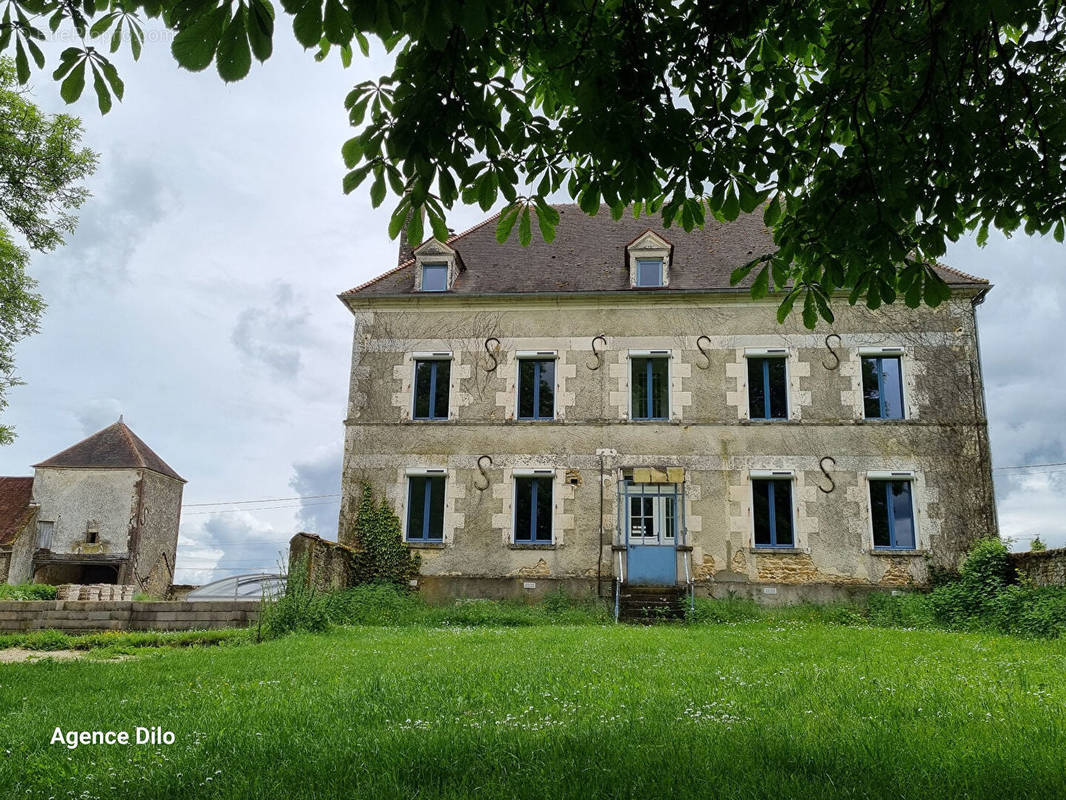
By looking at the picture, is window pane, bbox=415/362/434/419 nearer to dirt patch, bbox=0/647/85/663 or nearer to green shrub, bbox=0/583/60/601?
dirt patch, bbox=0/647/85/663

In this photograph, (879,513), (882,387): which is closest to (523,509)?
(879,513)

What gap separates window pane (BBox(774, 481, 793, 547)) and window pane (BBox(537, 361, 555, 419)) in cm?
A: 551

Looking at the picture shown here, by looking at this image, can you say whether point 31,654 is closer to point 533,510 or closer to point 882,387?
point 533,510

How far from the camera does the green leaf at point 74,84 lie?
9.80 ft

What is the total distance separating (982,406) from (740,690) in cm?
1460

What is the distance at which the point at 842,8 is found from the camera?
16.6ft

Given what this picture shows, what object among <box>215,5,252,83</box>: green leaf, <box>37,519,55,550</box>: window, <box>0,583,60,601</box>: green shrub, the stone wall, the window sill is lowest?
<box>0,583,60,601</box>: green shrub

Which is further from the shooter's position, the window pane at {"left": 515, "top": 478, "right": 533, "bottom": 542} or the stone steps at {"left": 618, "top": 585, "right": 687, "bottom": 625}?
the window pane at {"left": 515, "top": 478, "right": 533, "bottom": 542}

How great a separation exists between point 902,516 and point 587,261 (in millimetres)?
9674

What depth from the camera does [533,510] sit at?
17.5m

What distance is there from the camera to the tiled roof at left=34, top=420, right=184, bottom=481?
2722 cm

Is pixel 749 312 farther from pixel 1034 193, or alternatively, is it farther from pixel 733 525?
pixel 1034 193

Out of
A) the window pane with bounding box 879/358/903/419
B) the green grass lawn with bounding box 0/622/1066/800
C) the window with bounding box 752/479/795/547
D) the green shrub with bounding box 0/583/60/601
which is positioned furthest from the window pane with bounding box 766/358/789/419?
the green shrub with bounding box 0/583/60/601

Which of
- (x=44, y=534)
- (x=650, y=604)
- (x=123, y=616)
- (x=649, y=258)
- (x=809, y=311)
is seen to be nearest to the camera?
(x=809, y=311)
